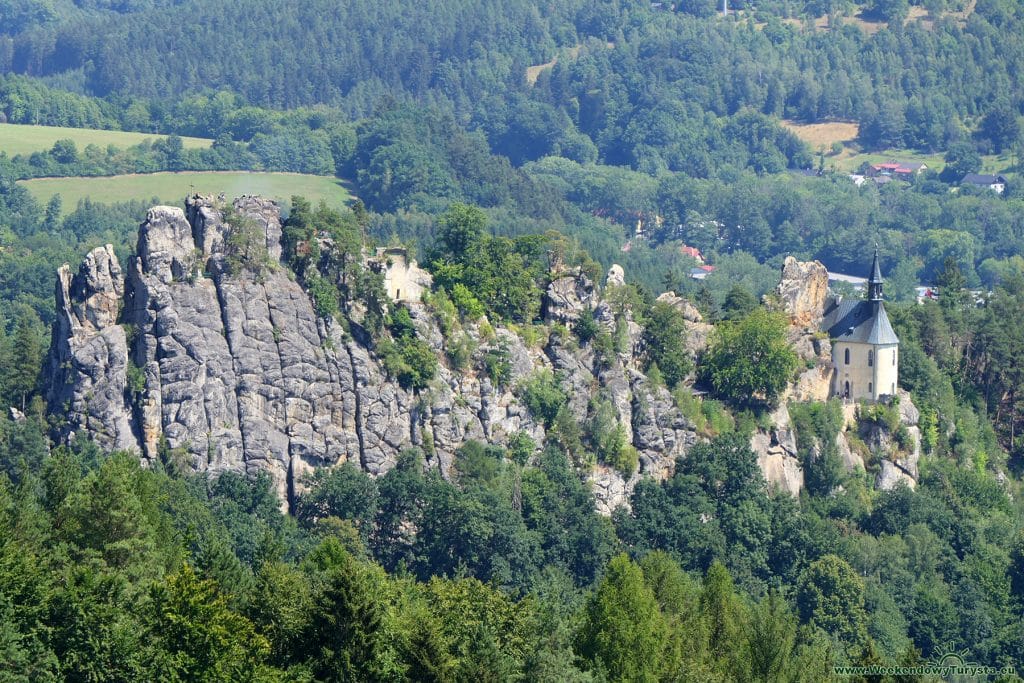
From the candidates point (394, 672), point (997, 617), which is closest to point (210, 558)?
point (394, 672)

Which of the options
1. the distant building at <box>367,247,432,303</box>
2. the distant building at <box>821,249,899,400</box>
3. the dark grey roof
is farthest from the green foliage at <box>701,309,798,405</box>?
the distant building at <box>367,247,432,303</box>

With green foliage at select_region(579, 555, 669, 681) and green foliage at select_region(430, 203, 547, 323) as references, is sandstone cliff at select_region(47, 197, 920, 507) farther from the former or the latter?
green foliage at select_region(579, 555, 669, 681)

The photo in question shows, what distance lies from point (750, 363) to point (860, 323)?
6366 millimetres

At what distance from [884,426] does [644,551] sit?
14330mm

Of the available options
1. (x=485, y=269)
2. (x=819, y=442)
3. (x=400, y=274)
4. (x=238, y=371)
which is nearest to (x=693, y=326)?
(x=819, y=442)

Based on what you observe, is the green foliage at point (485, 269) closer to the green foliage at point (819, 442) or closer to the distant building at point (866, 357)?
the green foliage at point (819, 442)

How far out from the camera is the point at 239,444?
91.1 m

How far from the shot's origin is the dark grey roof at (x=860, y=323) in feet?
343

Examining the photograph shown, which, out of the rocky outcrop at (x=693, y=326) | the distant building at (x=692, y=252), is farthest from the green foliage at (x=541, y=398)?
the distant building at (x=692, y=252)

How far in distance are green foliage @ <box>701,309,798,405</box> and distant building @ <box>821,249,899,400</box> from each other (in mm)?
3105

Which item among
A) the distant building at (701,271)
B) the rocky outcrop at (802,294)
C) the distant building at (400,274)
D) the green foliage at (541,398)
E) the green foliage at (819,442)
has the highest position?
the distant building at (400,274)

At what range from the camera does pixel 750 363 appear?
10138cm

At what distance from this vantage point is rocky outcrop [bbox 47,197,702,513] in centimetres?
8956

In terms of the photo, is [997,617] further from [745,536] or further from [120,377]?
[120,377]
